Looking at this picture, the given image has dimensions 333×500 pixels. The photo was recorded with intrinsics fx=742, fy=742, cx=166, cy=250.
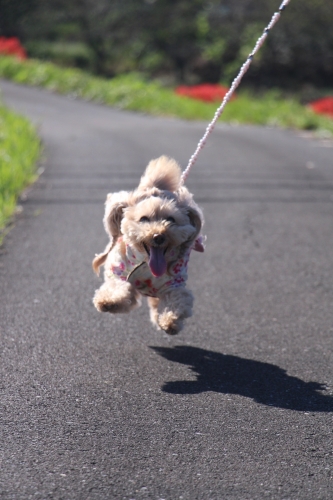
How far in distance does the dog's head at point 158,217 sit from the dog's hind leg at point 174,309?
0.65ft

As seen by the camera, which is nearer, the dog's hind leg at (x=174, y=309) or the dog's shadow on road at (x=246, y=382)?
the dog's shadow on road at (x=246, y=382)

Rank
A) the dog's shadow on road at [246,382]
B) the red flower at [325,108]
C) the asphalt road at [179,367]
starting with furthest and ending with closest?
the red flower at [325,108] → the dog's shadow on road at [246,382] → the asphalt road at [179,367]

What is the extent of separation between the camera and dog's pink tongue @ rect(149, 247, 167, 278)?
12.6 ft

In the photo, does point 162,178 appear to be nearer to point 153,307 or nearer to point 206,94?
point 153,307

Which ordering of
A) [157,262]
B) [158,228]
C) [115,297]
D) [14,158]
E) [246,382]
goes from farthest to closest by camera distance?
[14,158] < [115,297] < [246,382] < [157,262] < [158,228]

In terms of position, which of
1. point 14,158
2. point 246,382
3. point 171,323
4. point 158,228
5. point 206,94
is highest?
point 158,228

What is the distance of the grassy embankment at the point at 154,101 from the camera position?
682 inches

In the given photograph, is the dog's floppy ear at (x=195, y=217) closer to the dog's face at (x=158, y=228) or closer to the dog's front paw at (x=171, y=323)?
the dog's face at (x=158, y=228)

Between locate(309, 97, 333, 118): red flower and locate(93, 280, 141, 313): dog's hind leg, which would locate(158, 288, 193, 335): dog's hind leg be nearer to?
locate(93, 280, 141, 313): dog's hind leg

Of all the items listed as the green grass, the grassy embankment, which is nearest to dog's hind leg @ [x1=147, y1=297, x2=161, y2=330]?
the green grass

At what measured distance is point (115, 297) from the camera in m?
4.05

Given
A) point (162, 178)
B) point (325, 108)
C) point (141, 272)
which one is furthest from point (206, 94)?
point (141, 272)

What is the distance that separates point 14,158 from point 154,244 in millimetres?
6016

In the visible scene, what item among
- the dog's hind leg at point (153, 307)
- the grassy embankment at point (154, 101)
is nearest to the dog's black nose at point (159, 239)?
the dog's hind leg at point (153, 307)
